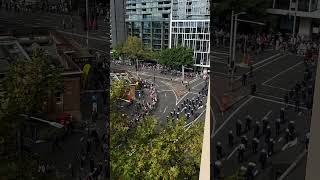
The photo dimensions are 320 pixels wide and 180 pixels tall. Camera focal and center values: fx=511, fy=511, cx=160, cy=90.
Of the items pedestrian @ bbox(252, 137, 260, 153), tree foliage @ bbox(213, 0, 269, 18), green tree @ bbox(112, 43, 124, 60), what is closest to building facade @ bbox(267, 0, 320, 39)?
tree foliage @ bbox(213, 0, 269, 18)

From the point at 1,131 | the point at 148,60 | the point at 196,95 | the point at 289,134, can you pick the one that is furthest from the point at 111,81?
the point at 289,134

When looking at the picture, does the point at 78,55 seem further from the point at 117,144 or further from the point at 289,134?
the point at 289,134

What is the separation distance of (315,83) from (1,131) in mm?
1657

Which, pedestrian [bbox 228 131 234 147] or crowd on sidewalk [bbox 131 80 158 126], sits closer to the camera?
pedestrian [bbox 228 131 234 147]

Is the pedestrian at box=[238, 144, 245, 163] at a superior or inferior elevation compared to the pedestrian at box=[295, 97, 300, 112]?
inferior

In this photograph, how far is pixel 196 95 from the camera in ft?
9.99

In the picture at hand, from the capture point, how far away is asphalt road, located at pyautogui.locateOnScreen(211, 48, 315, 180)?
2641 millimetres

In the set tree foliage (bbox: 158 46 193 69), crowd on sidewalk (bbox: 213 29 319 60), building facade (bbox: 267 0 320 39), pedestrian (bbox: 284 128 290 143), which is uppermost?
building facade (bbox: 267 0 320 39)

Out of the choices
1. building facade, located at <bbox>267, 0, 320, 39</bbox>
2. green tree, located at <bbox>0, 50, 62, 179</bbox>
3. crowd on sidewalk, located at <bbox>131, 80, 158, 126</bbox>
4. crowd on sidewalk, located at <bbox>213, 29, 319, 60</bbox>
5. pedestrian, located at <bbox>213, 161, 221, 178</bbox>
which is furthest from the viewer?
crowd on sidewalk, located at <bbox>131, 80, 158, 126</bbox>

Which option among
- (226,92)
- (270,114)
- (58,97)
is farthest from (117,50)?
(270,114)

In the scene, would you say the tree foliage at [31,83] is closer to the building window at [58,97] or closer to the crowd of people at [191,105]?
the building window at [58,97]

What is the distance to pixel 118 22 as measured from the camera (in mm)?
3057

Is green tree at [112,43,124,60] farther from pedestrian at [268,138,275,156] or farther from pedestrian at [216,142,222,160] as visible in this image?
pedestrian at [268,138,275,156]

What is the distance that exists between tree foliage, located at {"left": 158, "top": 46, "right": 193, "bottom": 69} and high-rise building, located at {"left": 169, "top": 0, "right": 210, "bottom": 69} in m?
0.03
